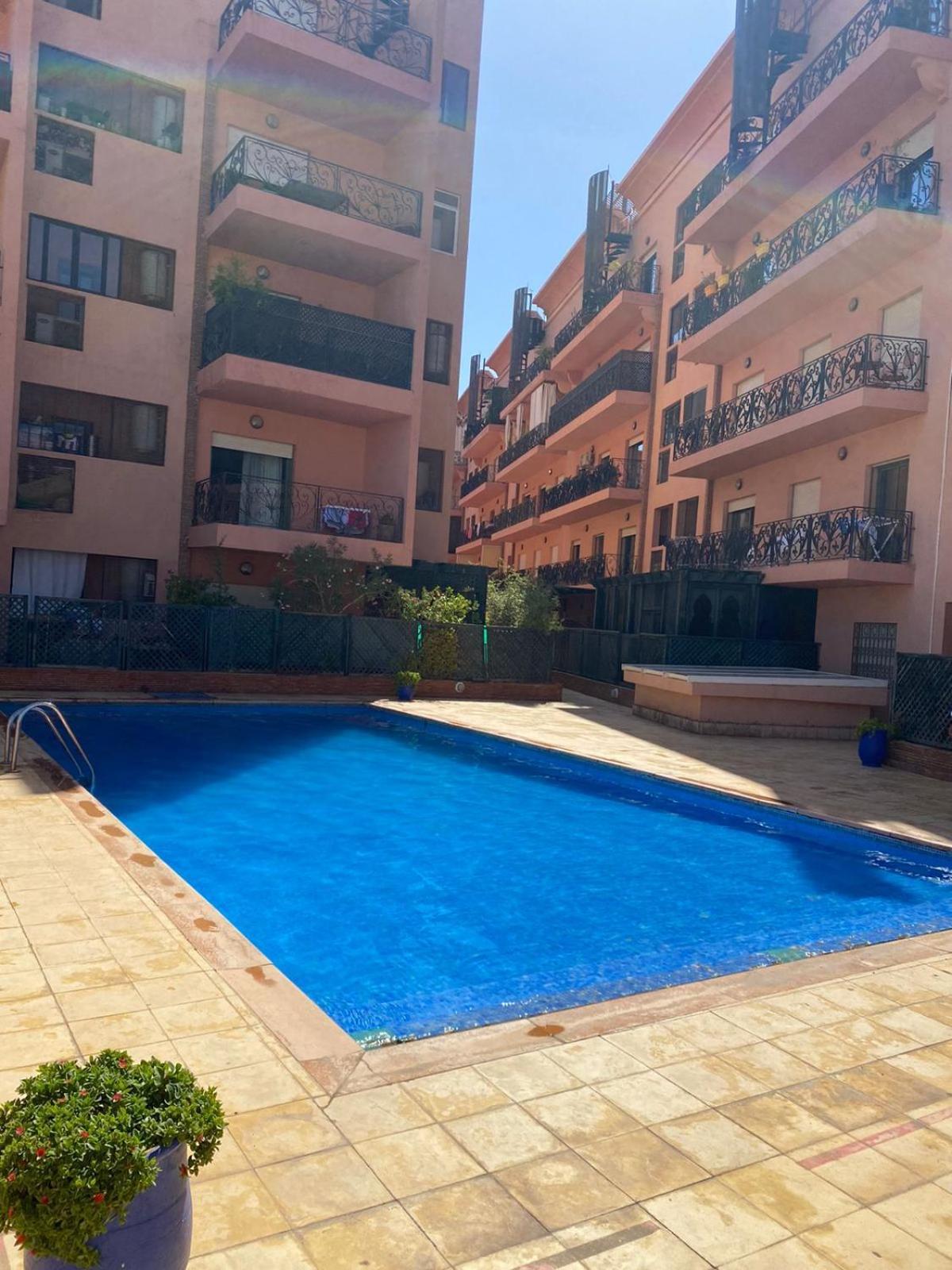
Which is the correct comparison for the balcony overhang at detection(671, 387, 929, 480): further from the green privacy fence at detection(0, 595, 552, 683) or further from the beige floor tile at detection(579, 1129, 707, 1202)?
the beige floor tile at detection(579, 1129, 707, 1202)

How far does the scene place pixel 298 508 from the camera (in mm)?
21234

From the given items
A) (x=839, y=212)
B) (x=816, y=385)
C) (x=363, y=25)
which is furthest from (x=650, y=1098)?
(x=363, y=25)

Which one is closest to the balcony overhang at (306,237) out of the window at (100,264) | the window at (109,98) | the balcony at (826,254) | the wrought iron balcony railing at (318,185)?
the wrought iron balcony railing at (318,185)

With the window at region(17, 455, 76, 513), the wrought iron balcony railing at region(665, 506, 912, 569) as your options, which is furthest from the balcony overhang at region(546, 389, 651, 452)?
the window at region(17, 455, 76, 513)

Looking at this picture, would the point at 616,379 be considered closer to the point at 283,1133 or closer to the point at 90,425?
the point at 90,425

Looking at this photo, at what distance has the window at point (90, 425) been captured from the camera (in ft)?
62.0

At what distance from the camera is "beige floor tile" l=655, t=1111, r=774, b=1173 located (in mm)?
3410

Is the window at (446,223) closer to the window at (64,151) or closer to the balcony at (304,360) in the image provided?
the balcony at (304,360)

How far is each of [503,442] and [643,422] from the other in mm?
18032

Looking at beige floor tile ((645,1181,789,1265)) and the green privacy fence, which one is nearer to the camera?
beige floor tile ((645,1181,789,1265))

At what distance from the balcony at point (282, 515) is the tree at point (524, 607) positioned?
2.71 meters

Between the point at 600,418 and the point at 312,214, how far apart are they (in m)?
13.3

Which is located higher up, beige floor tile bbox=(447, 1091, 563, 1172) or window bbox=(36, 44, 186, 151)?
window bbox=(36, 44, 186, 151)

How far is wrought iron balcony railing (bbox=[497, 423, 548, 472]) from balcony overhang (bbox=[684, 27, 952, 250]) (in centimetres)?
1130
